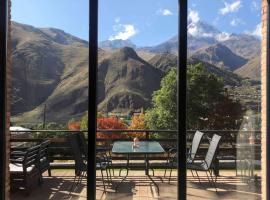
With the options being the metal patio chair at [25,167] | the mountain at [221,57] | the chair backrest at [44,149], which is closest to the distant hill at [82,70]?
the mountain at [221,57]

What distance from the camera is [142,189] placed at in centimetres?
466

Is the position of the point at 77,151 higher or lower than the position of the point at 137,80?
lower

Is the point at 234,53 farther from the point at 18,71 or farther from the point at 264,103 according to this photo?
the point at 18,71

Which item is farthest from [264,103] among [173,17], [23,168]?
[23,168]

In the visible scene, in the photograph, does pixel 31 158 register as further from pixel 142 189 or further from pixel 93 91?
pixel 93 91

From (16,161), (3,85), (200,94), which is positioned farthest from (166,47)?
(16,161)

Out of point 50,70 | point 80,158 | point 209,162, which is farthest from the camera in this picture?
point 209,162

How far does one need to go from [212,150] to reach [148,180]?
0.81 metres

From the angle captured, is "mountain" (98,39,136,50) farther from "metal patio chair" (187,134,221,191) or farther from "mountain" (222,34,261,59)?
"metal patio chair" (187,134,221,191)

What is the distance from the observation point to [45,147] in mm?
4426

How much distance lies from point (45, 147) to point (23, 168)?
22.2 inches

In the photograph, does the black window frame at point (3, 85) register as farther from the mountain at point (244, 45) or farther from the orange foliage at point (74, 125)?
the mountain at point (244, 45)

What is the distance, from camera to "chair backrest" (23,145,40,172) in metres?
4.62

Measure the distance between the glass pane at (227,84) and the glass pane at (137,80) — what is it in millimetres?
201
